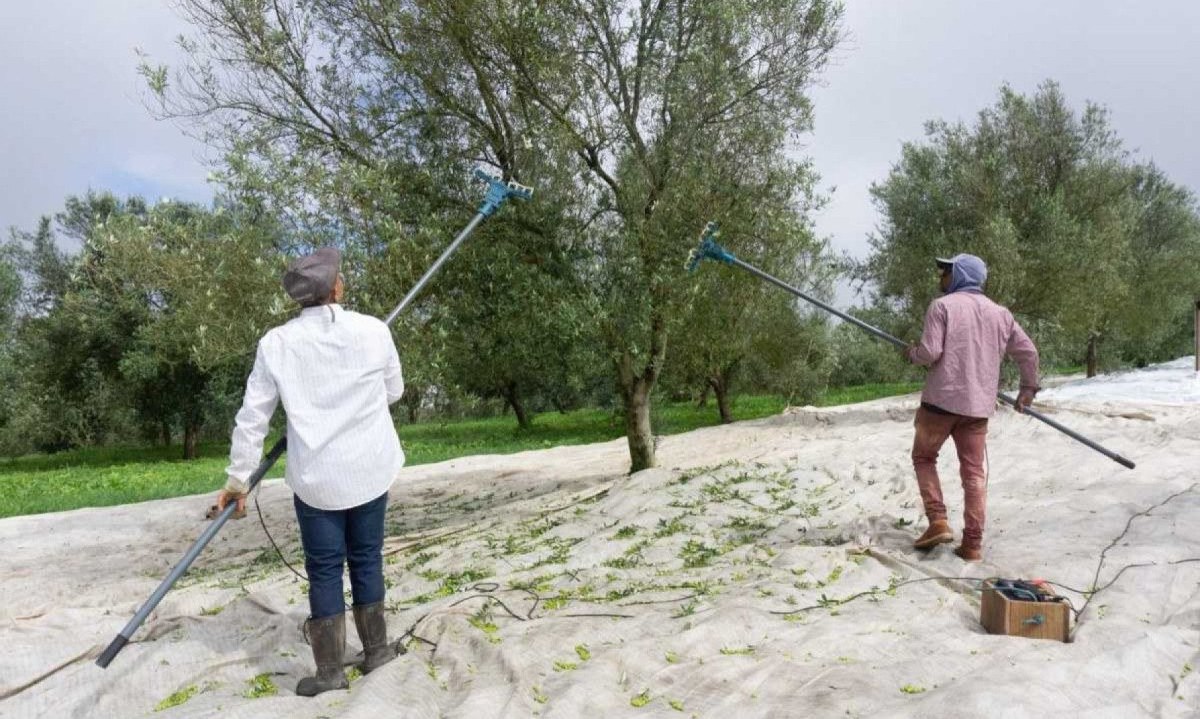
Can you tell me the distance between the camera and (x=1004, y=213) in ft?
64.0

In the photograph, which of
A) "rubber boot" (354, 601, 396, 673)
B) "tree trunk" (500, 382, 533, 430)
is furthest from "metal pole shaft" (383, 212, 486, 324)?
"tree trunk" (500, 382, 533, 430)

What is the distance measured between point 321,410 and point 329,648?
4.25ft

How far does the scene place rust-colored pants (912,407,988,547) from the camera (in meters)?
6.45

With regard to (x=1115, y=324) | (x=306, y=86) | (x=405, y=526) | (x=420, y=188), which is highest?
(x=306, y=86)

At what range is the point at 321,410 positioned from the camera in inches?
178

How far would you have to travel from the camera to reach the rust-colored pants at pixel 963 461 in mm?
6453

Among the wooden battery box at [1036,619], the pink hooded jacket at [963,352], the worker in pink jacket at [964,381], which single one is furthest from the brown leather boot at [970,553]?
the wooden battery box at [1036,619]

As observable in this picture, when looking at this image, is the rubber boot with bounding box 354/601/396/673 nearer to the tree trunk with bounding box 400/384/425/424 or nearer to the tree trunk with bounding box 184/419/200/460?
the tree trunk with bounding box 400/384/425/424

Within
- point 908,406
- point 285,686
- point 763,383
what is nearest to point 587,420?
point 763,383

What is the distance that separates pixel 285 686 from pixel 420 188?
23.1ft

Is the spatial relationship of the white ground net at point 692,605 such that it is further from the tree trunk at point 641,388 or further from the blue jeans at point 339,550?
the tree trunk at point 641,388

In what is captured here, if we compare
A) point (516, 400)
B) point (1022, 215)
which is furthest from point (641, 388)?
point (516, 400)

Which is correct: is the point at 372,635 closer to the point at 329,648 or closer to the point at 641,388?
the point at 329,648

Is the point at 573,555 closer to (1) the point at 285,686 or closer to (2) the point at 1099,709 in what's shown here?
(1) the point at 285,686
